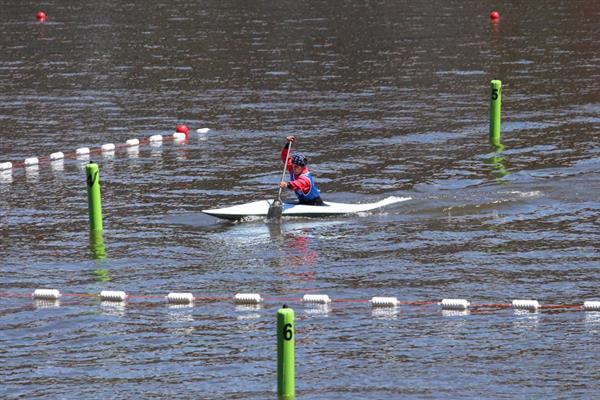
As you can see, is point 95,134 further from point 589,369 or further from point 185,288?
point 589,369

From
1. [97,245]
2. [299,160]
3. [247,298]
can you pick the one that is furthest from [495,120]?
[247,298]

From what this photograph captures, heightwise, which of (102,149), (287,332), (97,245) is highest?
(102,149)

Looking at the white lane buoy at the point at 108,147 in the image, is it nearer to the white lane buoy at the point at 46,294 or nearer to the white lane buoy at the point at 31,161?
the white lane buoy at the point at 31,161

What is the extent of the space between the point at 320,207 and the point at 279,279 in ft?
14.5

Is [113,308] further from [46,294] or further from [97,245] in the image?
[97,245]

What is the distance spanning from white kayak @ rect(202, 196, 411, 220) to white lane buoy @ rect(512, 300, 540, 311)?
685 cm

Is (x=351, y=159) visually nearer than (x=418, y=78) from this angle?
Yes

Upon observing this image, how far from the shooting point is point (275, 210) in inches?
1056

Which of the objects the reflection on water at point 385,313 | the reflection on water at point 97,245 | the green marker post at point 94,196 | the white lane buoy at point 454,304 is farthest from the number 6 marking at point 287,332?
the green marker post at point 94,196

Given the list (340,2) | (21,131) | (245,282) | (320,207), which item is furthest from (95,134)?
(340,2)

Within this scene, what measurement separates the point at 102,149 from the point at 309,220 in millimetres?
8855

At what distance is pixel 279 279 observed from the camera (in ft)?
75.5

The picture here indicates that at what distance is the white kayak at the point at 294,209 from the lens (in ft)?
87.5

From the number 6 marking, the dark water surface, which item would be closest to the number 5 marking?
the dark water surface
